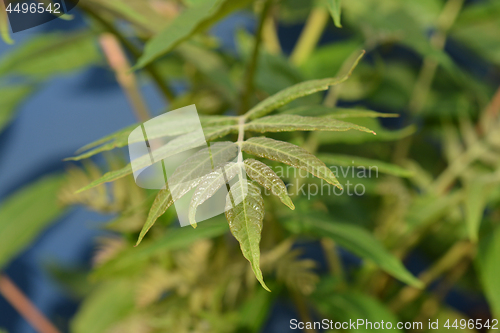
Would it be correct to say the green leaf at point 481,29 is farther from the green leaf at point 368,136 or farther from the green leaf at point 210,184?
the green leaf at point 210,184

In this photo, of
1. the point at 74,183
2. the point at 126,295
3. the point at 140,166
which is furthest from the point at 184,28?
the point at 126,295

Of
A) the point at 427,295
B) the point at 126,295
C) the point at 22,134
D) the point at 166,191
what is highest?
the point at 166,191

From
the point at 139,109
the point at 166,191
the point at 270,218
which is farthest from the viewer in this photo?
the point at 139,109

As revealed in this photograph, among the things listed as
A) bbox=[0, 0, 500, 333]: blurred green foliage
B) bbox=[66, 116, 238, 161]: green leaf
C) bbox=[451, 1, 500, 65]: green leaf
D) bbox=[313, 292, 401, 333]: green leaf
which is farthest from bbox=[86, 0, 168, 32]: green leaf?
bbox=[451, 1, 500, 65]: green leaf

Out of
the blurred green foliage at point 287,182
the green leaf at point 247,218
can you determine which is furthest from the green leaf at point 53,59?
the green leaf at point 247,218

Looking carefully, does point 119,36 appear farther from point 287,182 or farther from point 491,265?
point 491,265

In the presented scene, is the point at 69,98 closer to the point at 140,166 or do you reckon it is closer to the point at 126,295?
the point at 126,295

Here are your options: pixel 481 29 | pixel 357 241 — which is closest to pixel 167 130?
pixel 357 241
